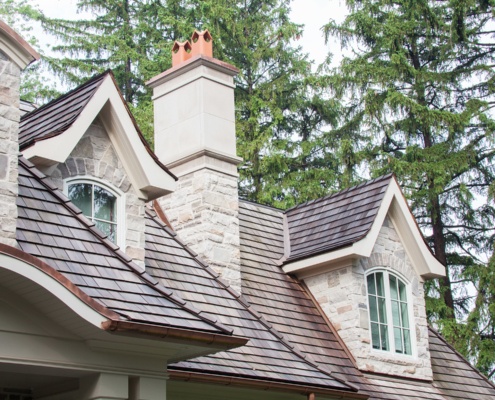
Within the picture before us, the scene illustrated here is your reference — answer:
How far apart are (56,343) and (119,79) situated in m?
22.2

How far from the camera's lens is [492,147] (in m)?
24.4

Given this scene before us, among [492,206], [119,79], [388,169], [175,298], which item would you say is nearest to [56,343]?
[175,298]

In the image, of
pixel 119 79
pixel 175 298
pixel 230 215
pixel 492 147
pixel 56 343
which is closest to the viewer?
pixel 56 343

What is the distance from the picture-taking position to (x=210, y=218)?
39.7 feet

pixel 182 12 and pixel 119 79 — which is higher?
pixel 182 12

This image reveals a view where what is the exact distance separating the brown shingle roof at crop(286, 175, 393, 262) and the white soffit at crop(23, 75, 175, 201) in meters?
3.59

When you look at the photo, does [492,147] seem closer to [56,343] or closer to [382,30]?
[382,30]

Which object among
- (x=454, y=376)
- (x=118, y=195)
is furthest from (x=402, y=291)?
(x=118, y=195)

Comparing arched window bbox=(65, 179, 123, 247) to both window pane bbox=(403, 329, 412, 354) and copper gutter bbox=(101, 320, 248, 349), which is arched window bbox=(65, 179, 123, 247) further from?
window pane bbox=(403, 329, 412, 354)

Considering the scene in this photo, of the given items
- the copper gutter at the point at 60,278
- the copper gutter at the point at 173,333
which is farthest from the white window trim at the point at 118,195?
the copper gutter at the point at 60,278

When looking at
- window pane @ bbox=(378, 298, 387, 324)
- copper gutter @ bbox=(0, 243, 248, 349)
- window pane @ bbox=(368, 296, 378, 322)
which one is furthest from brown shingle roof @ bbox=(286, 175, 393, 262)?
copper gutter @ bbox=(0, 243, 248, 349)

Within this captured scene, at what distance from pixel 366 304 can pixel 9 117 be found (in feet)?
22.2

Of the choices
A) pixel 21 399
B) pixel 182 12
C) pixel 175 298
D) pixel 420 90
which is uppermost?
pixel 182 12

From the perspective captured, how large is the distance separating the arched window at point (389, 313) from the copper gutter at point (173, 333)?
18.1ft
